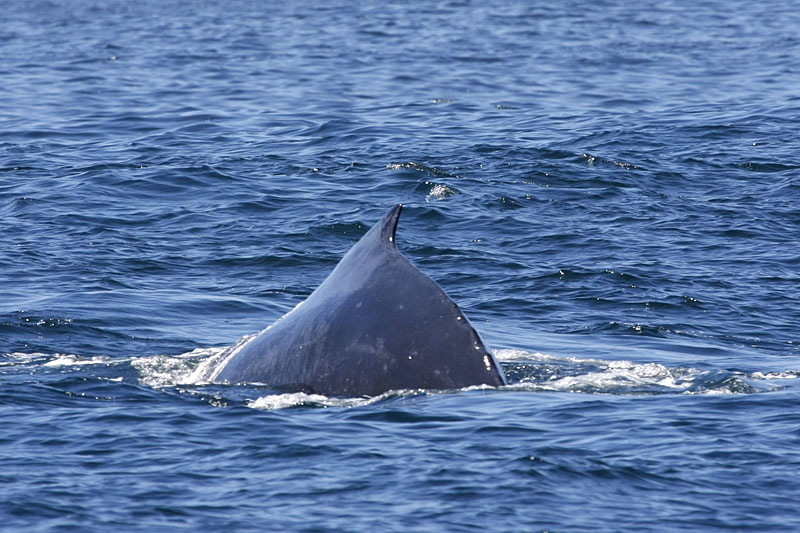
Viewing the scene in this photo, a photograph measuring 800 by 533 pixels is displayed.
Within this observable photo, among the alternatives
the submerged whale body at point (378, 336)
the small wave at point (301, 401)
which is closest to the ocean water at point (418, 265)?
the small wave at point (301, 401)

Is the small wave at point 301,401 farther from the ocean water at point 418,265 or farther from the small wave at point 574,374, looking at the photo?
the small wave at point 574,374

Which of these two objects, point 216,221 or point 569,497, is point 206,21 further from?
point 569,497

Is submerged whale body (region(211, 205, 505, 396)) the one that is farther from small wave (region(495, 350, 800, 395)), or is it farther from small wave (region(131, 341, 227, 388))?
small wave (region(495, 350, 800, 395))

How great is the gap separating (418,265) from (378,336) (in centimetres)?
805

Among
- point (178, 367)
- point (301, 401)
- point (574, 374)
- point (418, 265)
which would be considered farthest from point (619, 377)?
point (418, 265)

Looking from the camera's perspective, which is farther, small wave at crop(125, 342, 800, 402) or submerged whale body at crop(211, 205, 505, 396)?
small wave at crop(125, 342, 800, 402)

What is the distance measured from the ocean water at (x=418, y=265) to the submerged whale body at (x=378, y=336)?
0.79 feet

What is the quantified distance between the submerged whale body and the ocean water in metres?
0.24

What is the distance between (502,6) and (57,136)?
24552 millimetres

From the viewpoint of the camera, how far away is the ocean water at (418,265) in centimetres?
848

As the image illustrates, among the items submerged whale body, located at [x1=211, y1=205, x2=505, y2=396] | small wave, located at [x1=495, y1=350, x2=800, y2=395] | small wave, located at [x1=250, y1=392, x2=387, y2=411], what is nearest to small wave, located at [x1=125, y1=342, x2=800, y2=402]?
small wave, located at [x1=495, y1=350, x2=800, y2=395]

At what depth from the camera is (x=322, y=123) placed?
83.0ft

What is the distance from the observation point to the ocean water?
27.8 feet

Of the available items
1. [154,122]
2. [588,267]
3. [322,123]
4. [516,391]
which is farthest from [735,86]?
[516,391]
